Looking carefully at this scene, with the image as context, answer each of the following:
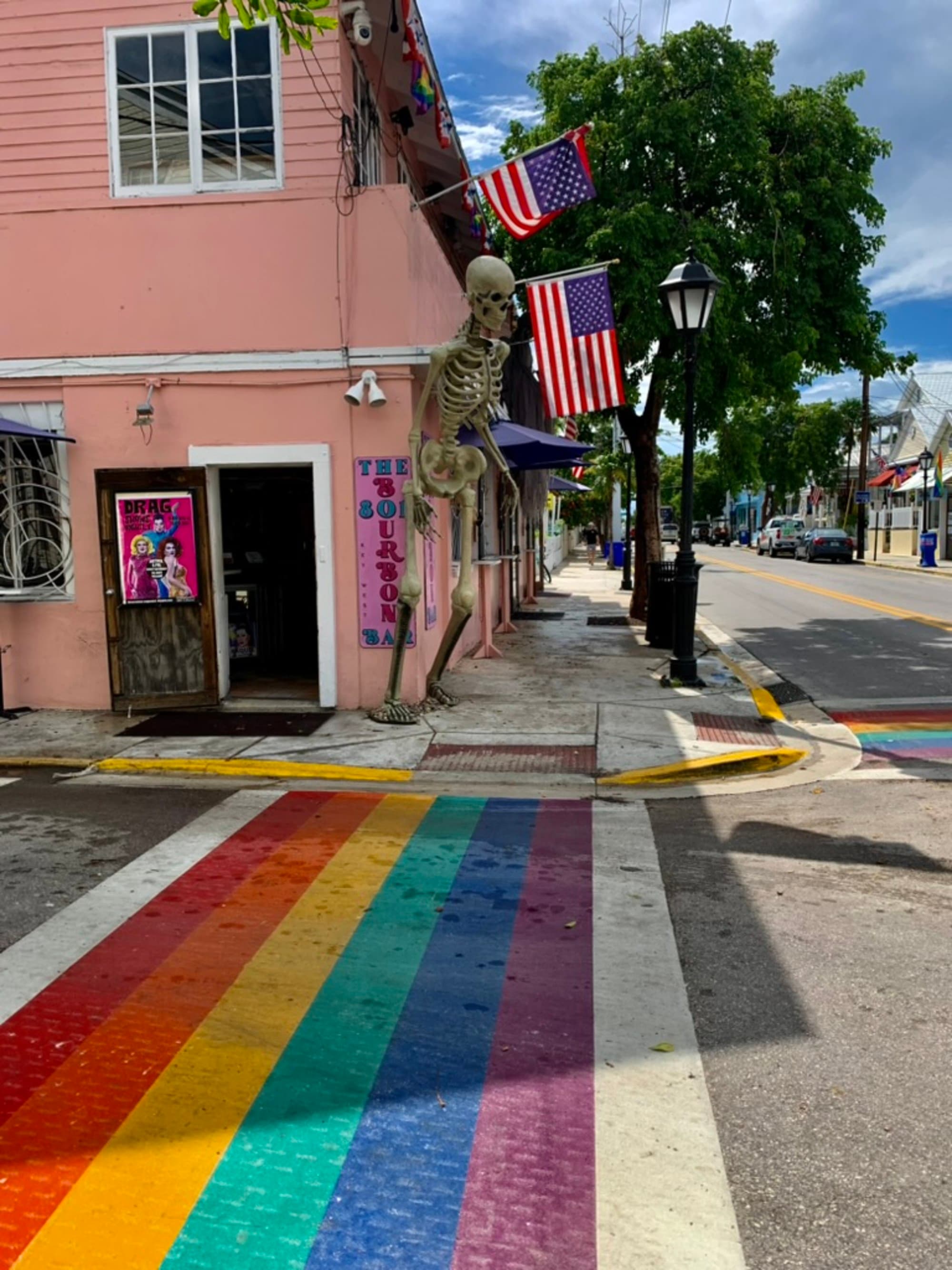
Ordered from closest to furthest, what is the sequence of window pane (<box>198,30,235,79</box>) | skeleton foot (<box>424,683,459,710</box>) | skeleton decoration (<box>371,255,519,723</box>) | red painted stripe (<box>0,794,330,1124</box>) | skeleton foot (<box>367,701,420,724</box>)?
1. red painted stripe (<box>0,794,330,1124</box>)
2. skeleton decoration (<box>371,255,519,723</box>)
3. skeleton foot (<box>367,701,420,724</box>)
4. window pane (<box>198,30,235,79</box>)
5. skeleton foot (<box>424,683,459,710</box>)

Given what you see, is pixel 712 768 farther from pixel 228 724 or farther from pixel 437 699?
pixel 228 724

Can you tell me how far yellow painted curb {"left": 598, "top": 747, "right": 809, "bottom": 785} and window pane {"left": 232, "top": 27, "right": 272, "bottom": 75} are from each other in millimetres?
7181

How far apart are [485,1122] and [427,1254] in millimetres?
579

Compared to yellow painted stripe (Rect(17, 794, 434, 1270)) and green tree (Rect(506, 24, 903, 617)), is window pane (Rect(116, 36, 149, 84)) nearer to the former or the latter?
green tree (Rect(506, 24, 903, 617))

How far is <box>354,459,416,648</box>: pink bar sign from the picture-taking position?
29.9 ft

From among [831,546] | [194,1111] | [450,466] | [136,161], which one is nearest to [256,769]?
[450,466]

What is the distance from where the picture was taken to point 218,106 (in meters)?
9.13

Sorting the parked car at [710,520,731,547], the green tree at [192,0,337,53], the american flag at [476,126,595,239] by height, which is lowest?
the parked car at [710,520,731,547]

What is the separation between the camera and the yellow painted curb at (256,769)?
7.42 meters

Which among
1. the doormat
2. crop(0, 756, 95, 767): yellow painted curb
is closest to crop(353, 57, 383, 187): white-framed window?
the doormat

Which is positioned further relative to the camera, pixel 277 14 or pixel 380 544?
pixel 380 544

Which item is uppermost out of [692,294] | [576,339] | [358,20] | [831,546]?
[358,20]

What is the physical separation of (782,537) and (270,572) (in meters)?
41.8

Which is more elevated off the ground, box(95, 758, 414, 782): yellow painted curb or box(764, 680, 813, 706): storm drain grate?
box(95, 758, 414, 782): yellow painted curb
